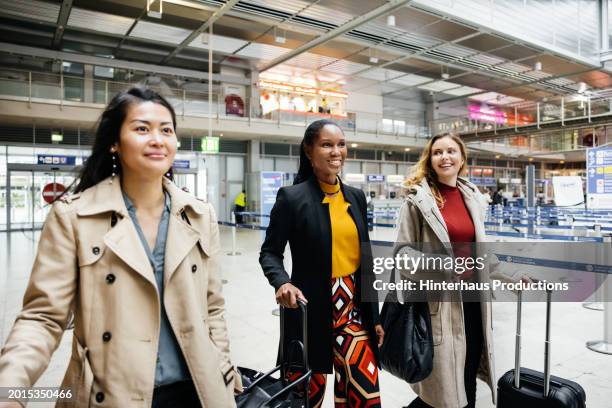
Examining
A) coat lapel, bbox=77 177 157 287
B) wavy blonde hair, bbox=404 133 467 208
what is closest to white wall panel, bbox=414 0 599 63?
wavy blonde hair, bbox=404 133 467 208

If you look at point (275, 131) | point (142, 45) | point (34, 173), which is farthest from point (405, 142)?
point (34, 173)

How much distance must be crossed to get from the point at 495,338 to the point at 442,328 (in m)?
2.57

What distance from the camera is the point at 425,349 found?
1999 mm

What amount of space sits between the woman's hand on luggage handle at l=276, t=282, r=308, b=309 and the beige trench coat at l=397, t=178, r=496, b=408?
2.08 ft

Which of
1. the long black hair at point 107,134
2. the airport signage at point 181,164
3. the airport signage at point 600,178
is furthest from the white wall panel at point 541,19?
the long black hair at point 107,134

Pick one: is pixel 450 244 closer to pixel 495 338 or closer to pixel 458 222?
pixel 458 222

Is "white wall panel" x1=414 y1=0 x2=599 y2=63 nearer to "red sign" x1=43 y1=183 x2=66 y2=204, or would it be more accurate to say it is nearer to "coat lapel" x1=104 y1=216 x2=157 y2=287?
"coat lapel" x1=104 y1=216 x2=157 y2=287

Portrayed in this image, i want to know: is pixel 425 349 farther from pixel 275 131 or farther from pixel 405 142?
pixel 405 142

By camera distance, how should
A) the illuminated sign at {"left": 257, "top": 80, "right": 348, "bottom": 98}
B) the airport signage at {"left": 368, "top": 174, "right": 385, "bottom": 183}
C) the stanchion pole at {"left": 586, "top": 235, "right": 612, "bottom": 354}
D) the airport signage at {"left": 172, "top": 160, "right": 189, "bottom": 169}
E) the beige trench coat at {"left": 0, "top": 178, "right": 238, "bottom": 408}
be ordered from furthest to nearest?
the illuminated sign at {"left": 257, "top": 80, "right": 348, "bottom": 98}
the airport signage at {"left": 368, "top": 174, "right": 385, "bottom": 183}
the airport signage at {"left": 172, "top": 160, "right": 189, "bottom": 169}
the stanchion pole at {"left": 586, "top": 235, "right": 612, "bottom": 354}
the beige trench coat at {"left": 0, "top": 178, "right": 238, "bottom": 408}

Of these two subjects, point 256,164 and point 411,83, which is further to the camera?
point 411,83

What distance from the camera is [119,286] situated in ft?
3.82

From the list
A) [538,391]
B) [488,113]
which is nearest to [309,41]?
[538,391]

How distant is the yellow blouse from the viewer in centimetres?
202

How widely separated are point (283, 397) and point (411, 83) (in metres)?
21.9
